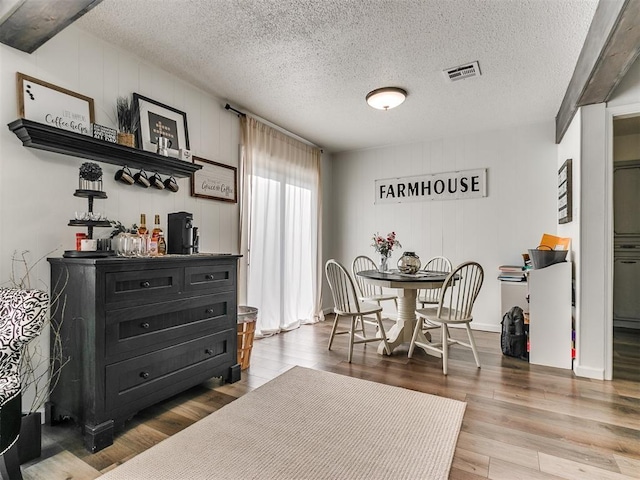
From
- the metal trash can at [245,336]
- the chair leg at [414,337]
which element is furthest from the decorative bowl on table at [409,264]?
the metal trash can at [245,336]

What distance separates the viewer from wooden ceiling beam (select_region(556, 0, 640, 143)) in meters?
1.74

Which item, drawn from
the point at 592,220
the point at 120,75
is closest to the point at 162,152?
the point at 120,75

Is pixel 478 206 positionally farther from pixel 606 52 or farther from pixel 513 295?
pixel 606 52

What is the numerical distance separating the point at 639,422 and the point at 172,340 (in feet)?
9.61

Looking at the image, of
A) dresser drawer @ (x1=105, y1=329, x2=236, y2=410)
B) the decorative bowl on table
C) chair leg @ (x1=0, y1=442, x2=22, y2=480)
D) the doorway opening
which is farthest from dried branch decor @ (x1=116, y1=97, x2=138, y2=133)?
the doorway opening

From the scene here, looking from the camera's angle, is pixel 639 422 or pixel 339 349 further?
pixel 339 349

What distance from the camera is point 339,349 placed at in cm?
347

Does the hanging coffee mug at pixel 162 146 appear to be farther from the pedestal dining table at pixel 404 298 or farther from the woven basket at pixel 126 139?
the pedestal dining table at pixel 404 298

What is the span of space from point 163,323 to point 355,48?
2.35 m

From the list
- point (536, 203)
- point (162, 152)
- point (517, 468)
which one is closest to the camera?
point (517, 468)

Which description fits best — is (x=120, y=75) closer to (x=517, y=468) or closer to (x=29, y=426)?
(x=29, y=426)

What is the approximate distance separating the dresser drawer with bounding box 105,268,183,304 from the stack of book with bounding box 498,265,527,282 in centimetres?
343

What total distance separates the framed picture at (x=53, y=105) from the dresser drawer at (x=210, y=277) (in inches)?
46.5

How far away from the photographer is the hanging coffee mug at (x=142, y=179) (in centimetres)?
258
